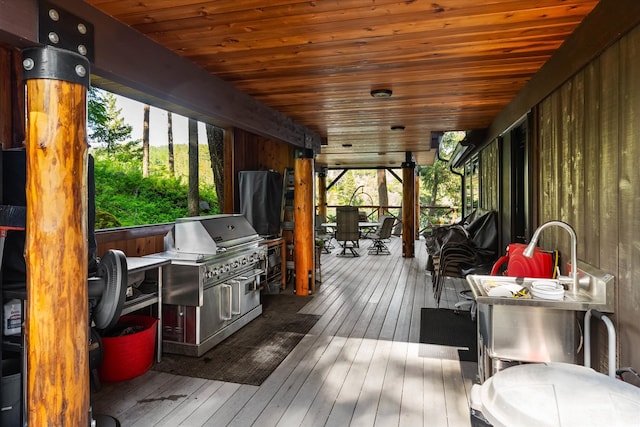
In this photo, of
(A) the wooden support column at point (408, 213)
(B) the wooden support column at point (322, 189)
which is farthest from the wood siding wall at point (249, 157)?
(B) the wooden support column at point (322, 189)

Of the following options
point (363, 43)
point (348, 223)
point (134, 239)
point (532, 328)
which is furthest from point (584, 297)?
point (348, 223)

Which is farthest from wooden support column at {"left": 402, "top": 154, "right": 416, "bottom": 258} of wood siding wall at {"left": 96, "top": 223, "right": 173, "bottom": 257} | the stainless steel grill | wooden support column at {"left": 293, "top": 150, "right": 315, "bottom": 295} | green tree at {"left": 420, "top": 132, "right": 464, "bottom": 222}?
green tree at {"left": 420, "top": 132, "right": 464, "bottom": 222}

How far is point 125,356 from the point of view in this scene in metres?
2.86

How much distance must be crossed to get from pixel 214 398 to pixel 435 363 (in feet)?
5.65

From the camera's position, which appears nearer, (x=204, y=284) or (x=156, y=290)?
(x=156, y=290)

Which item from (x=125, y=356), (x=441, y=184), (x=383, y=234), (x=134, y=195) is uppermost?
(x=441, y=184)

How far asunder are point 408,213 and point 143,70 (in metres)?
7.13

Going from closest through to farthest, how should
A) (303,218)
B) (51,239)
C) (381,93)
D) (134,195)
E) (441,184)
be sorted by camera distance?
(51,239) < (381,93) < (134,195) < (303,218) < (441,184)

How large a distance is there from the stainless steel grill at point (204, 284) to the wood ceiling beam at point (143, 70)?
1087mm

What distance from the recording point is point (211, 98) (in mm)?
3102

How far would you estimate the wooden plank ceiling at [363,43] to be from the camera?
206 cm

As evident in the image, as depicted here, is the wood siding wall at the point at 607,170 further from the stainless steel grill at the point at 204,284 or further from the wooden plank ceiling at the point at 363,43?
the stainless steel grill at the point at 204,284

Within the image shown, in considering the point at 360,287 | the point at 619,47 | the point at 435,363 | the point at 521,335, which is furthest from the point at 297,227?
the point at 619,47

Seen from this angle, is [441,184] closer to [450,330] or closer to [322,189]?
[322,189]
